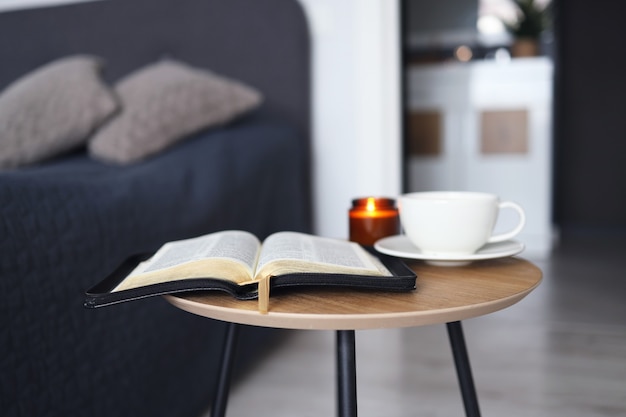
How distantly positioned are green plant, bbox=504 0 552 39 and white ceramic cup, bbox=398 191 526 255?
3.03 metres

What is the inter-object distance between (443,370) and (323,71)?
0.95 meters

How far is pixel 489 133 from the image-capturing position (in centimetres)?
326

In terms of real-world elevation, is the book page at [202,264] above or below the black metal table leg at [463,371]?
above

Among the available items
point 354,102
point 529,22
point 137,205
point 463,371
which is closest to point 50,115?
point 137,205

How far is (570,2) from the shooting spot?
389cm

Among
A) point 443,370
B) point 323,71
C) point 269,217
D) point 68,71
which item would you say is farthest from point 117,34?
point 443,370

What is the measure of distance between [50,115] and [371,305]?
4.14 feet

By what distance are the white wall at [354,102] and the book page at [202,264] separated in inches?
45.9

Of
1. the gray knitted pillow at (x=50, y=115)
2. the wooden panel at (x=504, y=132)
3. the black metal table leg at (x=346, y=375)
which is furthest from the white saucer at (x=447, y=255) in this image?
the wooden panel at (x=504, y=132)

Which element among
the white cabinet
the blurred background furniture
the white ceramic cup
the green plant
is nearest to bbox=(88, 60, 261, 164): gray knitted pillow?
the blurred background furniture

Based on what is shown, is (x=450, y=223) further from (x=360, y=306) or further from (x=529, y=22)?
(x=529, y=22)

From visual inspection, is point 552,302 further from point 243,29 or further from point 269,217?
point 243,29

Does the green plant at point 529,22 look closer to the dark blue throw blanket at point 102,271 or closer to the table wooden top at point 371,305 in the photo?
the dark blue throw blanket at point 102,271

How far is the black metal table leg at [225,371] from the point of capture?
91cm
